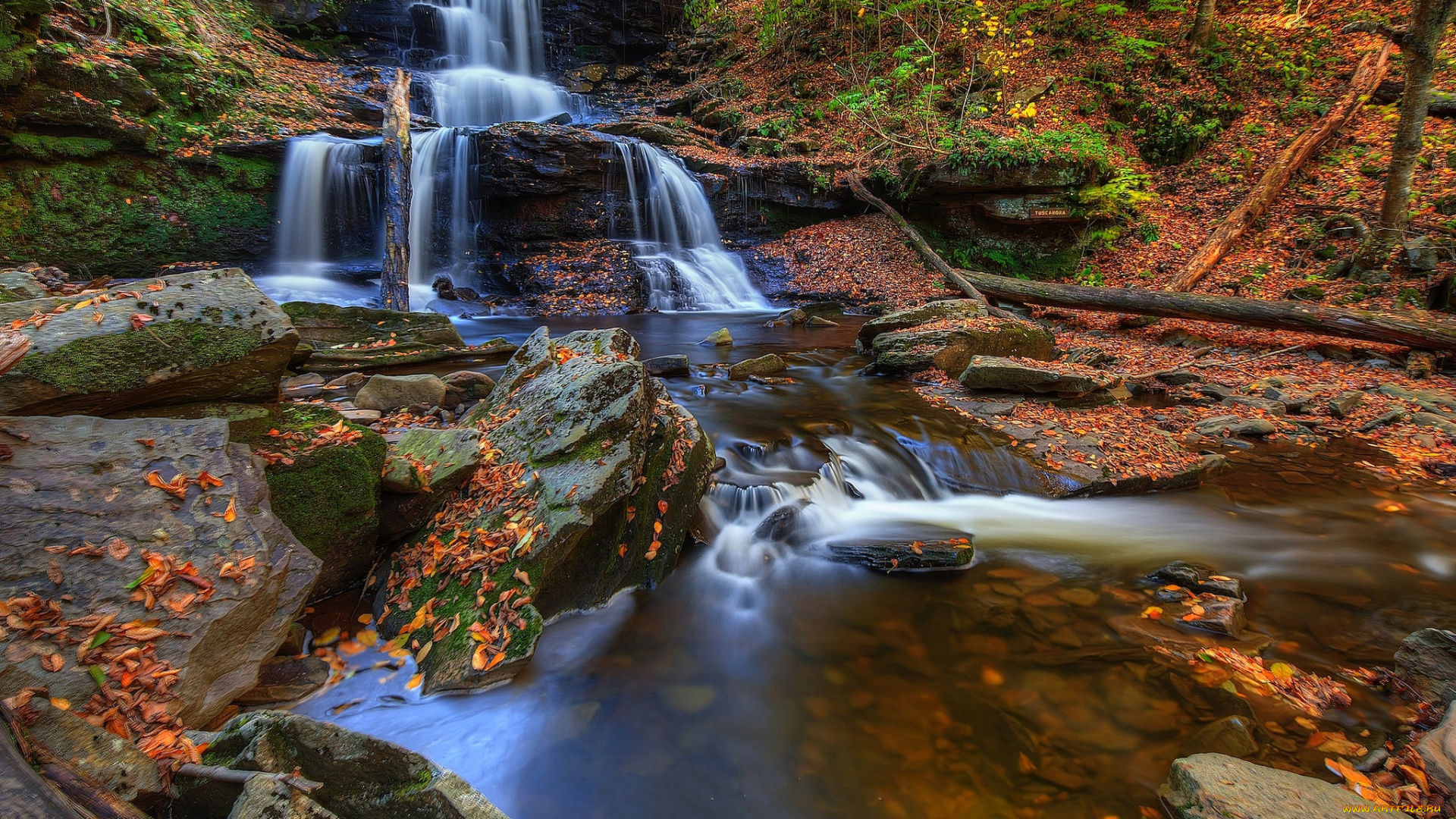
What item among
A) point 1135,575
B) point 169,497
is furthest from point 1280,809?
point 169,497

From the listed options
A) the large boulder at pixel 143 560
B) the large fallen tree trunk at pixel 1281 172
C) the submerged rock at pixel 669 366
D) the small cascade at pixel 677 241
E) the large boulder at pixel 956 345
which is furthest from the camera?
the small cascade at pixel 677 241

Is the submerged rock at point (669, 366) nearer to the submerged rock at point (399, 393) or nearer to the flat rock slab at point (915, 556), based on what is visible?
the submerged rock at point (399, 393)

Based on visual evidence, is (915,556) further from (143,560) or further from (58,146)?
(58,146)

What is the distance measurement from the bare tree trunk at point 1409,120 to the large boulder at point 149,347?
45.1 feet

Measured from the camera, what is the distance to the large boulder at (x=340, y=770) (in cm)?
169

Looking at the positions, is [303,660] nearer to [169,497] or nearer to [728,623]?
[169,497]

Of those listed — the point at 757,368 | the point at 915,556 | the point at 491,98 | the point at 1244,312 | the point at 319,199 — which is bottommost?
the point at 915,556

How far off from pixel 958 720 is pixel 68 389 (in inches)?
173

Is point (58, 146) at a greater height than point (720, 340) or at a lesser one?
greater

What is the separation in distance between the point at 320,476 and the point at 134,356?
0.97m

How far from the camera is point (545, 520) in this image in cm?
338

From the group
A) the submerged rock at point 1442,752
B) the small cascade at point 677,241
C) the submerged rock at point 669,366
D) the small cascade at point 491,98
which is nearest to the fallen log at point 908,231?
the small cascade at point 677,241

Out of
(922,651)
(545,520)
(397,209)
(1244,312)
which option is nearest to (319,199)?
(397,209)

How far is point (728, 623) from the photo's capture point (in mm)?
3734
